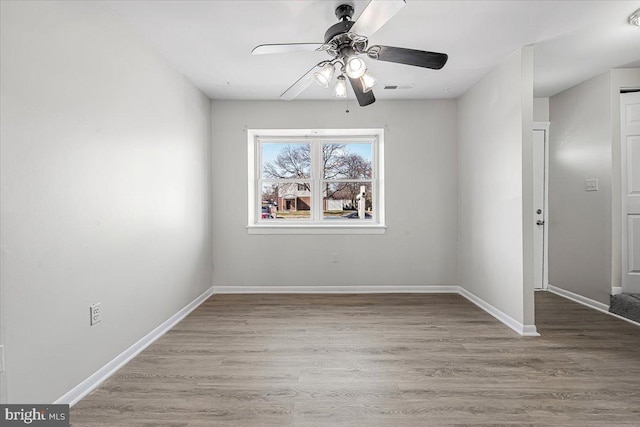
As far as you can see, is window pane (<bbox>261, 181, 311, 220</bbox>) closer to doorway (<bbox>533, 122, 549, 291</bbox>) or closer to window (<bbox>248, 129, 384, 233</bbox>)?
window (<bbox>248, 129, 384, 233</bbox>)

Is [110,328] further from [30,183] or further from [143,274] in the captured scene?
[30,183]

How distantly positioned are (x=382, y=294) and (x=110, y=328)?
2.96 meters

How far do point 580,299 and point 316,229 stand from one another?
315 centimetres

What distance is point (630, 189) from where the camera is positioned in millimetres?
3393

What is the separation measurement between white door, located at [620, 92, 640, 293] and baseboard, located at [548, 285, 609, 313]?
26cm

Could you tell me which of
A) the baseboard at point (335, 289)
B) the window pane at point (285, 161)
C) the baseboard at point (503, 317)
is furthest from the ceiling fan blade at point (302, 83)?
the baseboard at point (503, 317)

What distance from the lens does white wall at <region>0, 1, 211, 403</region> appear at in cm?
157

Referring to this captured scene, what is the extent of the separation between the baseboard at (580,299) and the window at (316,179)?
7.76 ft

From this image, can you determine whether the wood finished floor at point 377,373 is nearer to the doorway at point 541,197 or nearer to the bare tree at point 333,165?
the doorway at point 541,197

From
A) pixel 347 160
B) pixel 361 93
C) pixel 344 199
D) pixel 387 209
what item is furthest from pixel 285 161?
pixel 361 93

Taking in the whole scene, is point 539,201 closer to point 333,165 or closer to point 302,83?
point 333,165

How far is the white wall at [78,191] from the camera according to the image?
1.57 metres

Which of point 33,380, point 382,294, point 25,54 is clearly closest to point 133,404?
point 33,380

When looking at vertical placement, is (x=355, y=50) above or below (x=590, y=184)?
above
